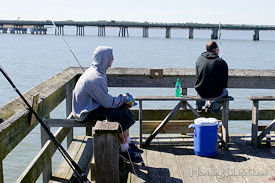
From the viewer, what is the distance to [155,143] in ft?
18.7

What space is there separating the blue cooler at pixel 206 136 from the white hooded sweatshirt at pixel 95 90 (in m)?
1.16

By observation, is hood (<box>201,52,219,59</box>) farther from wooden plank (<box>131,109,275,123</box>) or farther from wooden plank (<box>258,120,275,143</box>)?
wooden plank (<box>258,120,275,143</box>)

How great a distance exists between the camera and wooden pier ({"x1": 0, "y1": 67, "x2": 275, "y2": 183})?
3510mm

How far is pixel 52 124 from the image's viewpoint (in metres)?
4.16

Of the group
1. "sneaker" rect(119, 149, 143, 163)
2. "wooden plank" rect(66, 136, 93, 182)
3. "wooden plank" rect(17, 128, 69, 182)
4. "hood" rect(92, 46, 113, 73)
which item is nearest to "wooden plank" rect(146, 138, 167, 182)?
"sneaker" rect(119, 149, 143, 163)

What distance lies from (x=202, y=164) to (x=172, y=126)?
953 millimetres


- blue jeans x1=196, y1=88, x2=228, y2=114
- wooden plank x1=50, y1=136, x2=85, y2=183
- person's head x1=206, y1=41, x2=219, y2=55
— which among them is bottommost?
wooden plank x1=50, y1=136, x2=85, y2=183

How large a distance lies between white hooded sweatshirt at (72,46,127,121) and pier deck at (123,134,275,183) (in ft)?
2.57

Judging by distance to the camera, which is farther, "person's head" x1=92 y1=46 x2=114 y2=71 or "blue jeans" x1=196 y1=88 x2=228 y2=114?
"blue jeans" x1=196 y1=88 x2=228 y2=114

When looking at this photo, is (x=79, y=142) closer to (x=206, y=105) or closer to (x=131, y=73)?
(x=131, y=73)

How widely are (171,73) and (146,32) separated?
11385 centimetres

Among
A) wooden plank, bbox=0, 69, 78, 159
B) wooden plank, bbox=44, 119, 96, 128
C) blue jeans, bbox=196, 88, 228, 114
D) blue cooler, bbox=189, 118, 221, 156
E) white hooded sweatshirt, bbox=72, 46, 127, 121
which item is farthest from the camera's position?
blue jeans, bbox=196, 88, 228, 114

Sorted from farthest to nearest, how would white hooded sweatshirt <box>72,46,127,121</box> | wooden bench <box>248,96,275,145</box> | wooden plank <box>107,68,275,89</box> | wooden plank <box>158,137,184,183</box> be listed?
wooden plank <box>107,68,275,89</box>
wooden bench <box>248,96,275,145</box>
wooden plank <box>158,137,184,183</box>
white hooded sweatshirt <box>72,46,127,121</box>

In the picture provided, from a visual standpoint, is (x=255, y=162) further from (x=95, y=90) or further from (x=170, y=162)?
(x=95, y=90)
